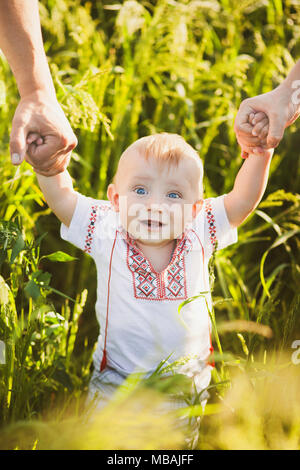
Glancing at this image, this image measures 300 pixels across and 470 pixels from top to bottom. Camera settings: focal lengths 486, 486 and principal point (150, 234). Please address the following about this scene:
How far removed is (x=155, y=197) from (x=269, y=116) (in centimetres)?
34

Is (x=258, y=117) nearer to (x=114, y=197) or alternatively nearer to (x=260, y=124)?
(x=260, y=124)

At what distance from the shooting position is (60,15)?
7.04 ft

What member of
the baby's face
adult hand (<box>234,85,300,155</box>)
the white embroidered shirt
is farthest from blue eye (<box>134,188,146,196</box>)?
adult hand (<box>234,85,300,155</box>)

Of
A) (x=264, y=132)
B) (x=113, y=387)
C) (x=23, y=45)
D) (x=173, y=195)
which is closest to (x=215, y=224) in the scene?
(x=173, y=195)

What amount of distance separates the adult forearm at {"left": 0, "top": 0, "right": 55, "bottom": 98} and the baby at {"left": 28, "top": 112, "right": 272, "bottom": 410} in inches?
9.4

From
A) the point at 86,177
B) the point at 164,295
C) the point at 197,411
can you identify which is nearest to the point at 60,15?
the point at 86,177

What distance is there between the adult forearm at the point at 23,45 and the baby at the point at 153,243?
24 cm

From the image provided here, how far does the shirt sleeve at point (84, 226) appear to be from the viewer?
1311mm

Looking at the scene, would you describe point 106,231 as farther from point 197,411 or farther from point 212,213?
point 197,411

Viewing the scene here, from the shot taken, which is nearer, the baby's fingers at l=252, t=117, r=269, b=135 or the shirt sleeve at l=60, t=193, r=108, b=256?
the baby's fingers at l=252, t=117, r=269, b=135

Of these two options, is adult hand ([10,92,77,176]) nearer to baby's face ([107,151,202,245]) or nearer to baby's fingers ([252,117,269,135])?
baby's face ([107,151,202,245])

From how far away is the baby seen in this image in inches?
48.6

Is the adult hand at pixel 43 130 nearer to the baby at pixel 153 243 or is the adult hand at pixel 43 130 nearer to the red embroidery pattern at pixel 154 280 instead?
the baby at pixel 153 243
